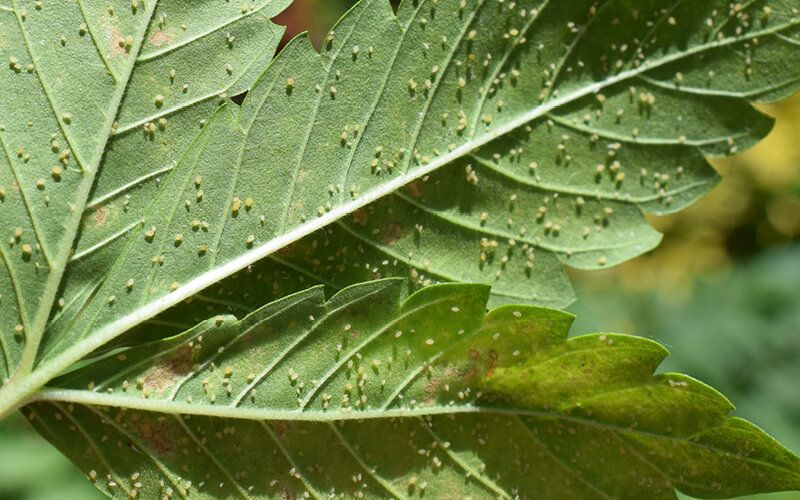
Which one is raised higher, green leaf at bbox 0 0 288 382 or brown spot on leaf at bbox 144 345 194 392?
green leaf at bbox 0 0 288 382

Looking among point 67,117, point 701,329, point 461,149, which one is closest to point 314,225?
point 461,149

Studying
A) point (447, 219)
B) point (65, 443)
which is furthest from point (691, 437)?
point (65, 443)

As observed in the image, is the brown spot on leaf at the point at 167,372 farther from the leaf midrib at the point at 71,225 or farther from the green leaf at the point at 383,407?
the leaf midrib at the point at 71,225

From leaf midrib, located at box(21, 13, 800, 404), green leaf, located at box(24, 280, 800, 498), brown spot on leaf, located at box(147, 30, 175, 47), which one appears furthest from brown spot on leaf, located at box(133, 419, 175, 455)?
brown spot on leaf, located at box(147, 30, 175, 47)

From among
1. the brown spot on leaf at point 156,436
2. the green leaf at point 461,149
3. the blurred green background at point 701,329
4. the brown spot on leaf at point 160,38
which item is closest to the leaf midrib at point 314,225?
the green leaf at point 461,149

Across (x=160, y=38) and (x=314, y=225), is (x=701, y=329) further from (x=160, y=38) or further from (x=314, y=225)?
(x=160, y=38)

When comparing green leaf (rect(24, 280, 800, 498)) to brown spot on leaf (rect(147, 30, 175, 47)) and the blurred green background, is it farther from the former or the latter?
the blurred green background
